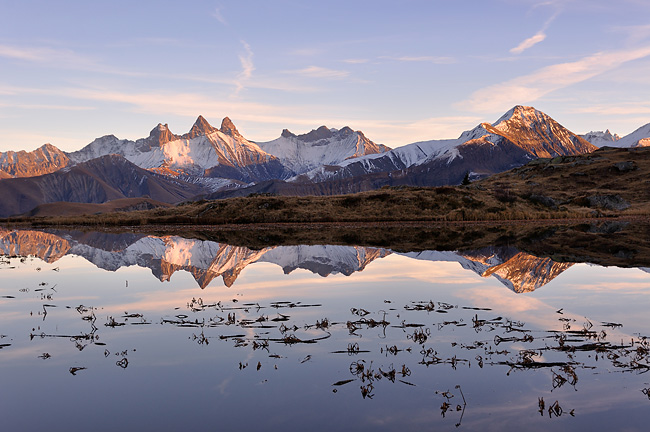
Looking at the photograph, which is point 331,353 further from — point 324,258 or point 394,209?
point 394,209

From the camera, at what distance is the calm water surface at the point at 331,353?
38.0 ft

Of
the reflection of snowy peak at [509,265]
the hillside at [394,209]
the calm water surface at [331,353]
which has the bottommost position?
the calm water surface at [331,353]

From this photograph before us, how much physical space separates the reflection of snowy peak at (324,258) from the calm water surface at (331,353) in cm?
434

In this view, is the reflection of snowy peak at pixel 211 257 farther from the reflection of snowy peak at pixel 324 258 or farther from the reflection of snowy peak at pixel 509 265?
the reflection of snowy peak at pixel 509 265

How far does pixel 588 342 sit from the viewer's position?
54.4ft

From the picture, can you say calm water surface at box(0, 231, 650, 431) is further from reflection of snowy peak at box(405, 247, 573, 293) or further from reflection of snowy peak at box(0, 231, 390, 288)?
reflection of snowy peak at box(0, 231, 390, 288)

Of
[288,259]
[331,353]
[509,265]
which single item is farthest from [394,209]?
[331,353]

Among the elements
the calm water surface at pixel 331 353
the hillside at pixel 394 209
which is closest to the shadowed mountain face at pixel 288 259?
the calm water surface at pixel 331 353

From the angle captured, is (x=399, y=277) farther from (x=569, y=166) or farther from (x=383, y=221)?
(x=569, y=166)

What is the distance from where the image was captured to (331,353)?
15609 mm

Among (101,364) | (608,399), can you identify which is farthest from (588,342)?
(101,364)

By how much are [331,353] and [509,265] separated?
2310cm

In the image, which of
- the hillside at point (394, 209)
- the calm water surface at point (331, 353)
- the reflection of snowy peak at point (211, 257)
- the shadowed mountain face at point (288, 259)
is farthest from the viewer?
the hillside at point (394, 209)

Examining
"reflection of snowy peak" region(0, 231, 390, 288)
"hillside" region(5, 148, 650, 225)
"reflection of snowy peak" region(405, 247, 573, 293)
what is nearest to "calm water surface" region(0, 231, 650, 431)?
"reflection of snowy peak" region(405, 247, 573, 293)
